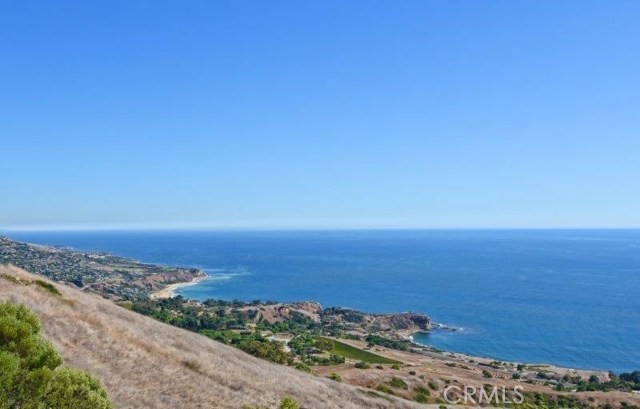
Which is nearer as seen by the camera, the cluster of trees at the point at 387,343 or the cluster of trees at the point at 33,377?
the cluster of trees at the point at 33,377

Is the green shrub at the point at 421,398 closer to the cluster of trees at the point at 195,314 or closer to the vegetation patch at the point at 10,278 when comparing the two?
the vegetation patch at the point at 10,278

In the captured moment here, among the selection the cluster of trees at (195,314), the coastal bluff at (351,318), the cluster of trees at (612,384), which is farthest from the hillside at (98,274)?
the cluster of trees at (612,384)

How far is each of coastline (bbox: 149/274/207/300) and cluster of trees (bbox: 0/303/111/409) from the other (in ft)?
436

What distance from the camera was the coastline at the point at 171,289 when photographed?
148925 mm

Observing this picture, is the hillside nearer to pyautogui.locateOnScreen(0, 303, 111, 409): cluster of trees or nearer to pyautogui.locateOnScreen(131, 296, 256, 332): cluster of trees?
A: pyautogui.locateOnScreen(131, 296, 256, 332): cluster of trees

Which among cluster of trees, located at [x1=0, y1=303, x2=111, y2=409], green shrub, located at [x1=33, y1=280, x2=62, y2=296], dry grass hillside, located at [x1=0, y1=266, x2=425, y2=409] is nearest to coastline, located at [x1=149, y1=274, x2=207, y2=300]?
green shrub, located at [x1=33, y1=280, x2=62, y2=296]

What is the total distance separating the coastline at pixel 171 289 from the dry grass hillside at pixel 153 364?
386ft

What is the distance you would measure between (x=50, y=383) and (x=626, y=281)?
211 meters

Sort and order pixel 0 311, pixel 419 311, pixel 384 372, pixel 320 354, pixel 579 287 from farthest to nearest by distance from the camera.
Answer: pixel 579 287
pixel 419 311
pixel 320 354
pixel 384 372
pixel 0 311

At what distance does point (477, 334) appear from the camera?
4422 inches

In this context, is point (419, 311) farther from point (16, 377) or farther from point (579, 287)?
point (16, 377)

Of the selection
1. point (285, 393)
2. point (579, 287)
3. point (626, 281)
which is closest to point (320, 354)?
point (285, 393)

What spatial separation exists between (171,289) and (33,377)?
531ft

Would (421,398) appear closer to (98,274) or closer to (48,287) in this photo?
(48,287)
